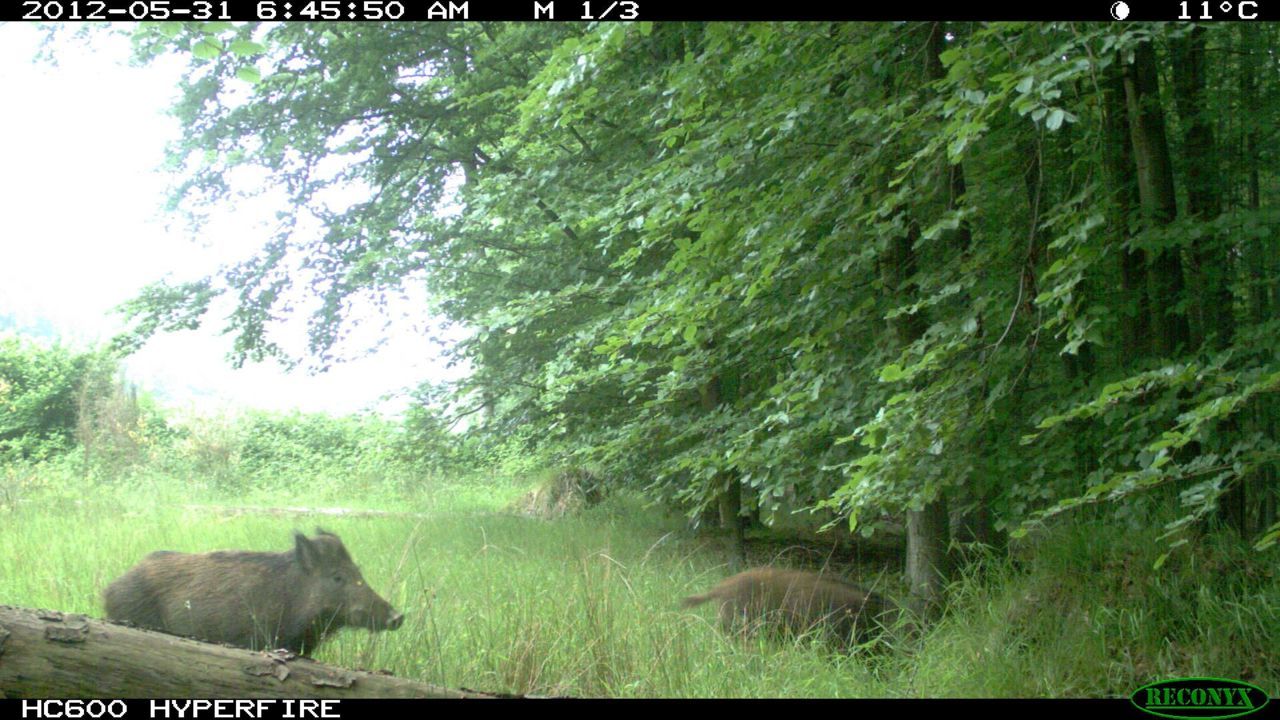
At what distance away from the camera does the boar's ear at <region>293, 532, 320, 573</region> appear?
407cm

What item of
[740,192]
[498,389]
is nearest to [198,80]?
[498,389]

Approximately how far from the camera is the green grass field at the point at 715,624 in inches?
156

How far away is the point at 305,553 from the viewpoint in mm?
4102

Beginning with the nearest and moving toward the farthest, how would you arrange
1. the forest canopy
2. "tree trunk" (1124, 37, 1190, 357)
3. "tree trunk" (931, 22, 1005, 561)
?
1. the forest canopy
2. "tree trunk" (931, 22, 1005, 561)
3. "tree trunk" (1124, 37, 1190, 357)

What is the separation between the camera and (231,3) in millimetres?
4262

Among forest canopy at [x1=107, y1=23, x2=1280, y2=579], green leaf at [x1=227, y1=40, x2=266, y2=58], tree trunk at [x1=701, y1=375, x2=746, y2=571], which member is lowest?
tree trunk at [x1=701, y1=375, x2=746, y2=571]

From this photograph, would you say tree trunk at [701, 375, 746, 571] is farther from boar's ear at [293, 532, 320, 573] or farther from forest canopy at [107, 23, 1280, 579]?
boar's ear at [293, 532, 320, 573]

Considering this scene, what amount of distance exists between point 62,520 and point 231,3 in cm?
463

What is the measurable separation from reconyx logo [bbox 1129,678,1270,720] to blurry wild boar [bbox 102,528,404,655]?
9.73 ft

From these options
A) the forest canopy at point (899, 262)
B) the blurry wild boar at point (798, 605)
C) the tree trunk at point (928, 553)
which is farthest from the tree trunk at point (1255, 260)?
the blurry wild boar at point (798, 605)

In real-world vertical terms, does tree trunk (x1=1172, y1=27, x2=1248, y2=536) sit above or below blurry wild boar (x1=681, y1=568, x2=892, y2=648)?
above

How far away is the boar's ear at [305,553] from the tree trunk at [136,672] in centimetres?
119

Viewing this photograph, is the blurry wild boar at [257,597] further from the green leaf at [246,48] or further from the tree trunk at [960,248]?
the tree trunk at [960,248]

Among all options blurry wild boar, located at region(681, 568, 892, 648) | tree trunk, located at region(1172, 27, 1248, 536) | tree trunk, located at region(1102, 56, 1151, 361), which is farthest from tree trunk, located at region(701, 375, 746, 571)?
tree trunk, located at region(1172, 27, 1248, 536)
